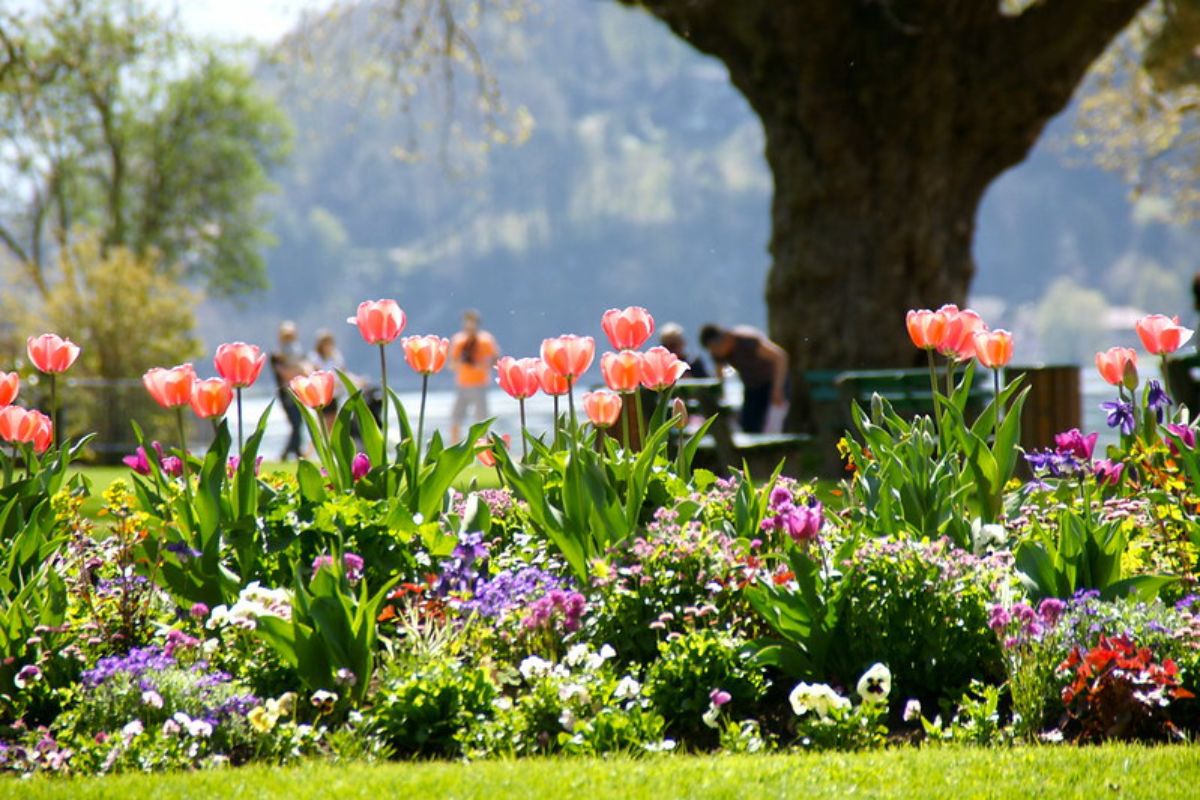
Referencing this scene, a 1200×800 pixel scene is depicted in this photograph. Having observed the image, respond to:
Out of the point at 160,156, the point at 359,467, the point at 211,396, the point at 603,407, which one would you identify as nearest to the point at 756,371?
the point at 603,407

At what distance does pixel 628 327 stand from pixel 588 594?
0.96 meters

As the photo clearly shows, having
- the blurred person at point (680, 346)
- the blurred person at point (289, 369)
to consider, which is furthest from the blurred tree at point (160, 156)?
the blurred person at point (680, 346)

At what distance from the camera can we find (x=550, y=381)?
4.92 meters

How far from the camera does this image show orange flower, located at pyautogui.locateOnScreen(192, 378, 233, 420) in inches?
175

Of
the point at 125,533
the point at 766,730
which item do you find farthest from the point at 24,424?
the point at 766,730

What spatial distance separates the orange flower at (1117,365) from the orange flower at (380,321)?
2.35 metres

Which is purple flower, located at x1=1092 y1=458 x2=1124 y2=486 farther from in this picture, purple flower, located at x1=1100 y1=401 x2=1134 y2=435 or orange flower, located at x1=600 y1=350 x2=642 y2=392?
orange flower, located at x1=600 y1=350 x2=642 y2=392

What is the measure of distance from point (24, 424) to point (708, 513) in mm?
2232

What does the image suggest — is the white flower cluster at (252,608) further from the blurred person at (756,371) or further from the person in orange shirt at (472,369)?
the person in orange shirt at (472,369)

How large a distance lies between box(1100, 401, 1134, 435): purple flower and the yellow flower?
9.11ft

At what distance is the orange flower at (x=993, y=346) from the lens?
4531 mm

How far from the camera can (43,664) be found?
4051mm

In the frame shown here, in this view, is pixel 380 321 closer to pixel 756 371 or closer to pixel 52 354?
pixel 52 354

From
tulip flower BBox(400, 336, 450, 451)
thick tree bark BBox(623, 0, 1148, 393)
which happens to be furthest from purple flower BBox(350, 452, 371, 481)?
thick tree bark BBox(623, 0, 1148, 393)
